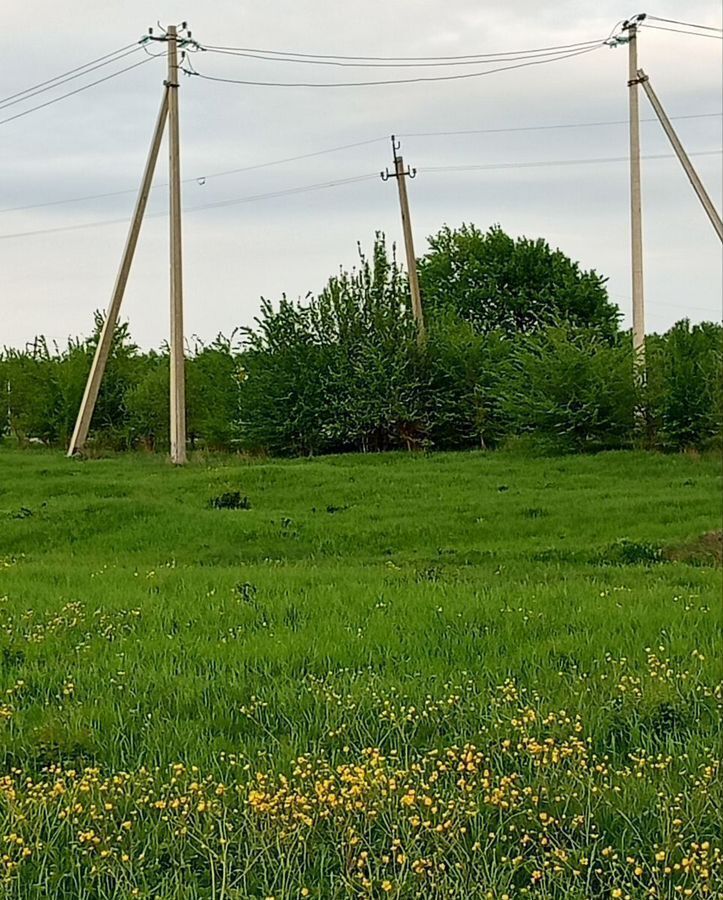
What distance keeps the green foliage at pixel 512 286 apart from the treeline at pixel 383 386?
383 centimetres

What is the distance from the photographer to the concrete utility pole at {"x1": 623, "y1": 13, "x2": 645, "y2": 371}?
29.1m

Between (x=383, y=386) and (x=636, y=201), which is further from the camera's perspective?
(x=383, y=386)

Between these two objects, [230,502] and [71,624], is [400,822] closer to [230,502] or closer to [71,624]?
[71,624]

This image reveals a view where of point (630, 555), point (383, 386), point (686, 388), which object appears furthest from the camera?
point (383, 386)

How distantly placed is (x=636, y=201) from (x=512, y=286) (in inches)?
1052

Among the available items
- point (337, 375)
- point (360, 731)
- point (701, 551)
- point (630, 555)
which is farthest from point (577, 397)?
point (360, 731)

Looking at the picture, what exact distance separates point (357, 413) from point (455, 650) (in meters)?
26.3

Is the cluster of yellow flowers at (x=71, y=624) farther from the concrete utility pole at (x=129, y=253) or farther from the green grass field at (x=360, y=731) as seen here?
the concrete utility pole at (x=129, y=253)

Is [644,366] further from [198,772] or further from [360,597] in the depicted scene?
[198,772]

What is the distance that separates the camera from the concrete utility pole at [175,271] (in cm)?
2992

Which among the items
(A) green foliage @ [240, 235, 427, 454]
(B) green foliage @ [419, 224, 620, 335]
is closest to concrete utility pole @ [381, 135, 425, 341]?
A: (A) green foliage @ [240, 235, 427, 454]

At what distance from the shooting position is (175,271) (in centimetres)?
2997

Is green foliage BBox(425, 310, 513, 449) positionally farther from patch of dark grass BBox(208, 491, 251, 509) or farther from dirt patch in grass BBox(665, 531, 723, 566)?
dirt patch in grass BBox(665, 531, 723, 566)

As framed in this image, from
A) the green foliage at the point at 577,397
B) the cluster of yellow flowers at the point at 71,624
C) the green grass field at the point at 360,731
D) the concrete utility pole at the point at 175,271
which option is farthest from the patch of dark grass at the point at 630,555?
the concrete utility pole at the point at 175,271
